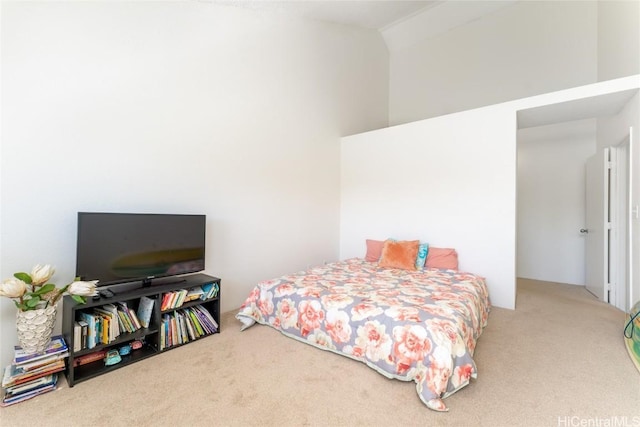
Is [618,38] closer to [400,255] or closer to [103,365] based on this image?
[400,255]

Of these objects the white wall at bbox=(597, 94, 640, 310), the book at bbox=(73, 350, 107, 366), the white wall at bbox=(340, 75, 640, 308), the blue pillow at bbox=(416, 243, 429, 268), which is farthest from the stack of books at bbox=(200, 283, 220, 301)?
the white wall at bbox=(597, 94, 640, 310)

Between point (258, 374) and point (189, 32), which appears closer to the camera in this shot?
point (258, 374)

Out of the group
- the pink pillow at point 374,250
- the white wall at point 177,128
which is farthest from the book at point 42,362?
the pink pillow at point 374,250

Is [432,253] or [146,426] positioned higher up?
[432,253]

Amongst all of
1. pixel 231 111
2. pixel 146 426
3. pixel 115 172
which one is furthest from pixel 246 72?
pixel 146 426

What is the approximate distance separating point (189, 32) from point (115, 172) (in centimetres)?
155

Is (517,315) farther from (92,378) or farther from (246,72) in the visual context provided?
(246,72)

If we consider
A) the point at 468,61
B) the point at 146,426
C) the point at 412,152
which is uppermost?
the point at 468,61

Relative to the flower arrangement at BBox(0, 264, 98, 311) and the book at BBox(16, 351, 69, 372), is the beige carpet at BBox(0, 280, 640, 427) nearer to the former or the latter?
the book at BBox(16, 351, 69, 372)

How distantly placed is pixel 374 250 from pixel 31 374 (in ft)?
11.3

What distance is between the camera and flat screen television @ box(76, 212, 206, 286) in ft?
6.88

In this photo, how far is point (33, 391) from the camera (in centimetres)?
175

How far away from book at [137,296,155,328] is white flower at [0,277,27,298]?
731mm

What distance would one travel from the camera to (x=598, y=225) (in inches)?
144
